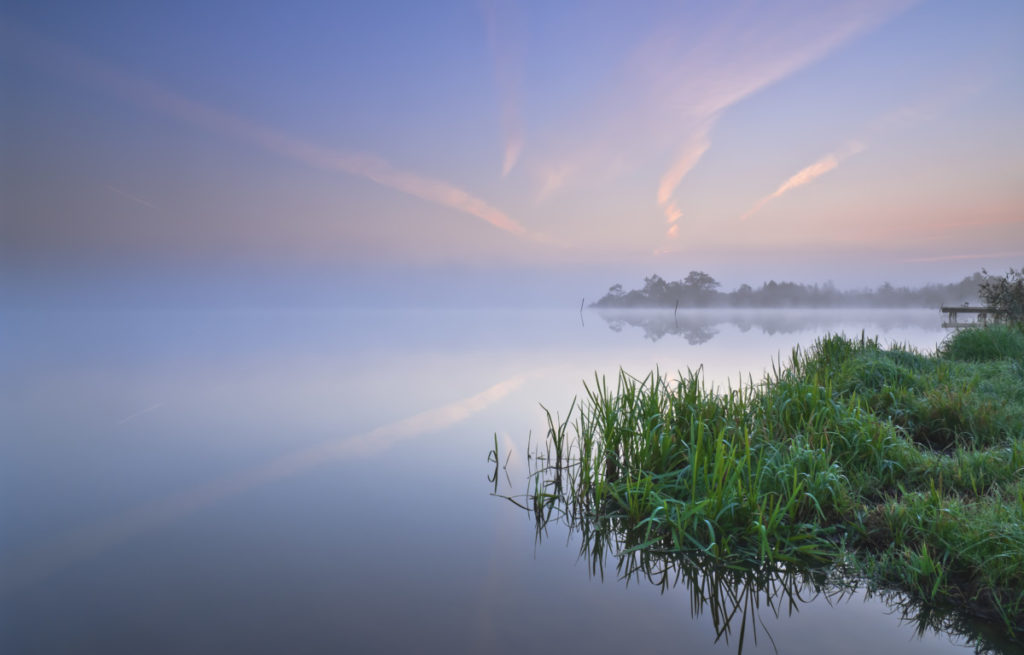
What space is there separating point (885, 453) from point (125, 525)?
7.06 meters

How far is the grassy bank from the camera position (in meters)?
3.03

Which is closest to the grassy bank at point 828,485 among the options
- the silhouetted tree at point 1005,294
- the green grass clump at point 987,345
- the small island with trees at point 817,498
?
the small island with trees at point 817,498

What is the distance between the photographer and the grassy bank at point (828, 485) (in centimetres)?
303

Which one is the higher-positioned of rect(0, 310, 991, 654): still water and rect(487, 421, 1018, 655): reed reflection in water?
rect(487, 421, 1018, 655): reed reflection in water

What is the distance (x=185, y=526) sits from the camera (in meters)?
4.79

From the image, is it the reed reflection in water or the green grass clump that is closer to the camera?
the reed reflection in water

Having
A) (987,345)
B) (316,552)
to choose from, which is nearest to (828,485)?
(316,552)

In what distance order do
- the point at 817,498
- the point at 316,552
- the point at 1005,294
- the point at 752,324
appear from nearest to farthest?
the point at 817,498 → the point at 316,552 → the point at 1005,294 → the point at 752,324

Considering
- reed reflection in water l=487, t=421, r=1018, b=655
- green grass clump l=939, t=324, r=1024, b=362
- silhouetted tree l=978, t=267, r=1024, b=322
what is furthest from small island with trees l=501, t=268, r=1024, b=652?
silhouetted tree l=978, t=267, r=1024, b=322

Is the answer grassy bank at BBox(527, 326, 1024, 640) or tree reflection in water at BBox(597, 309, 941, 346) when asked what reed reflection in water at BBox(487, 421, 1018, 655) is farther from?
tree reflection in water at BBox(597, 309, 941, 346)

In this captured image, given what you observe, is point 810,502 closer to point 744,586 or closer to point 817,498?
point 817,498

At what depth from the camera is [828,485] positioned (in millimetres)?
3867

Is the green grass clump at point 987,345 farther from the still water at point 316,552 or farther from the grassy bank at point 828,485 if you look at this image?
the still water at point 316,552

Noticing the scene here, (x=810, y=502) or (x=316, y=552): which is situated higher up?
(x=810, y=502)
